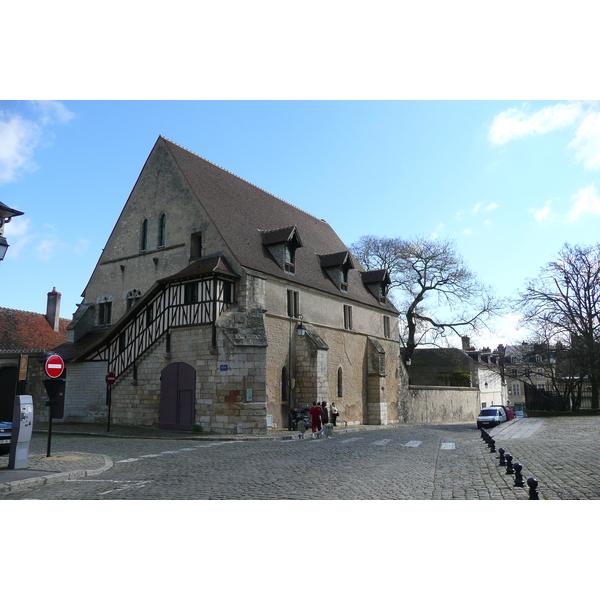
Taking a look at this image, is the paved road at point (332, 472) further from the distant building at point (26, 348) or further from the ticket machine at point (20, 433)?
Result: the distant building at point (26, 348)

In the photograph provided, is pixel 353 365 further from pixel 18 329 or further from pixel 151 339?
pixel 18 329

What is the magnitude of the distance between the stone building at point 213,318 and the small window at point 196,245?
0.16 ft

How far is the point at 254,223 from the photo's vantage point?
24797 mm

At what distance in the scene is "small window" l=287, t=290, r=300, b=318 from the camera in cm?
2300

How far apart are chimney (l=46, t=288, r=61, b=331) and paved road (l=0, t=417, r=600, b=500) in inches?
791

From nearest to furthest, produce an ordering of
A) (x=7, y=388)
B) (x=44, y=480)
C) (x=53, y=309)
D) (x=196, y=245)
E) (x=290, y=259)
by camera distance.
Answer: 1. (x=44, y=480)
2. (x=196, y=245)
3. (x=290, y=259)
4. (x=7, y=388)
5. (x=53, y=309)

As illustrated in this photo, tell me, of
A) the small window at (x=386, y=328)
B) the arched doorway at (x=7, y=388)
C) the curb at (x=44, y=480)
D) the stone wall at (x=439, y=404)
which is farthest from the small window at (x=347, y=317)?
the curb at (x=44, y=480)

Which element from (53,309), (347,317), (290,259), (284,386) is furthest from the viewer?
(53,309)

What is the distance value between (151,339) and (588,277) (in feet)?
69.9

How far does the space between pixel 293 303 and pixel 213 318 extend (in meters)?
4.95

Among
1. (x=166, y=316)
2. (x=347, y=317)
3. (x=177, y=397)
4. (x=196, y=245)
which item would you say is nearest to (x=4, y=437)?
(x=177, y=397)

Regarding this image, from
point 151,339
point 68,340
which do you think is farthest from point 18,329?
point 151,339

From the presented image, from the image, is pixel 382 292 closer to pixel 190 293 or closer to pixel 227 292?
pixel 227 292

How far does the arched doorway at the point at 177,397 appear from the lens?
1966 cm
